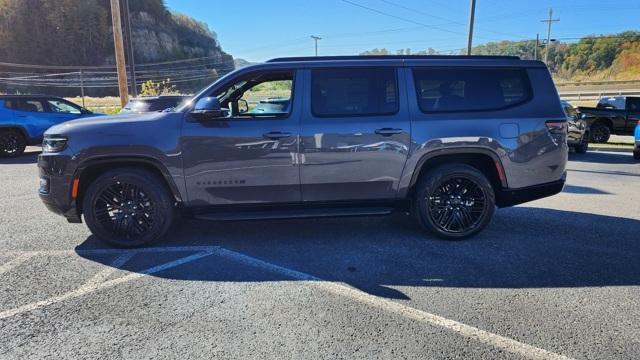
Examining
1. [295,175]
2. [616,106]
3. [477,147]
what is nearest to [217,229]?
[295,175]

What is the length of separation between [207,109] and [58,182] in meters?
1.71

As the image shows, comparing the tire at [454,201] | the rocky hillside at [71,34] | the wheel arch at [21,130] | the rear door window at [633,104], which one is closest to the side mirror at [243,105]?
the tire at [454,201]

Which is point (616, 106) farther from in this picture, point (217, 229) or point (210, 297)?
point (210, 297)

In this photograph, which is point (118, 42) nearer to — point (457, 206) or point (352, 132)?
point (352, 132)

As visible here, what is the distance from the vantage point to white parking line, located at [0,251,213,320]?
11.1 feet

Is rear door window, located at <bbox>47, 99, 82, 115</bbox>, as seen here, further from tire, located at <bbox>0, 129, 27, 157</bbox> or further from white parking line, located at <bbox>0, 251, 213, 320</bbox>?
white parking line, located at <bbox>0, 251, 213, 320</bbox>

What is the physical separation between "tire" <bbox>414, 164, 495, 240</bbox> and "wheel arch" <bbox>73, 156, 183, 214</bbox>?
263cm

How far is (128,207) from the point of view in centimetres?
457

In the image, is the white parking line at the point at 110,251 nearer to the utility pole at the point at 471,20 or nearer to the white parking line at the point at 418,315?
the white parking line at the point at 418,315

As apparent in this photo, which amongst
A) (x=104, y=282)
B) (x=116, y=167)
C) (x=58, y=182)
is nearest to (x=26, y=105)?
(x=58, y=182)

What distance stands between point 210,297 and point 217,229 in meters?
1.82

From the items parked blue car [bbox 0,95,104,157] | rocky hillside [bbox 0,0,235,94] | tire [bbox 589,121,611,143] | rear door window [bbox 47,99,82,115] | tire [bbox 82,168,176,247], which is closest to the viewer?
tire [bbox 82,168,176,247]

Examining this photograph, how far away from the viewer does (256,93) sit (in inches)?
213

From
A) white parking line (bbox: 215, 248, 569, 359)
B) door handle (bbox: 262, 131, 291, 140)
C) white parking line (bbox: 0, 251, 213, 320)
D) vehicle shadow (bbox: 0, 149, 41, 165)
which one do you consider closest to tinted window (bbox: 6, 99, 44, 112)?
vehicle shadow (bbox: 0, 149, 41, 165)
